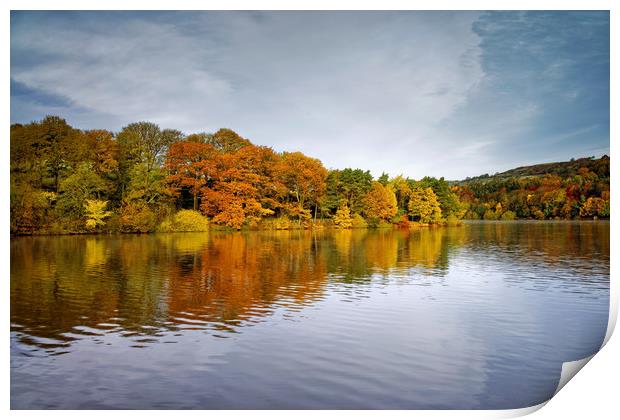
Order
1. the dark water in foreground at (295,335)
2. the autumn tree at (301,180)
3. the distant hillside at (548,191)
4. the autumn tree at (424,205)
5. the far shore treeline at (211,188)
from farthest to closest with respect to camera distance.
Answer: the autumn tree at (424,205)
the autumn tree at (301,180)
the distant hillside at (548,191)
the far shore treeline at (211,188)
the dark water in foreground at (295,335)

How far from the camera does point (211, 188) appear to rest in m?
27.5

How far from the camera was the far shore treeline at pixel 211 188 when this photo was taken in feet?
52.2

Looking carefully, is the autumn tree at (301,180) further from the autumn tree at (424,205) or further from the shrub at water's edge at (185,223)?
the autumn tree at (424,205)

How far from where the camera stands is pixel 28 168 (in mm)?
14258

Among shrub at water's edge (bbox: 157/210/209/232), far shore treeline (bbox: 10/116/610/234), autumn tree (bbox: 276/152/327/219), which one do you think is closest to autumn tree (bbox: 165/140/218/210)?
far shore treeline (bbox: 10/116/610/234)

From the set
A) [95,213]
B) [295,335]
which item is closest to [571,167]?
[295,335]

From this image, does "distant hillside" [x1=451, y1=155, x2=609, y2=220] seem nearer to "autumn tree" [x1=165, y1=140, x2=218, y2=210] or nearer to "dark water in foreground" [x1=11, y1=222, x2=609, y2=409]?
"dark water in foreground" [x1=11, y1=222, x2=609, y2=409]

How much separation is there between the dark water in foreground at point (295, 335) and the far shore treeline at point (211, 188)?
5.94 metres

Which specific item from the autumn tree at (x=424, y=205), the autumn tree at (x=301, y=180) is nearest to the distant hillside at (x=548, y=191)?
the autumn tree at (x=424, y=205)

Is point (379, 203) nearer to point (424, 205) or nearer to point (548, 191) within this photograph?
point (424, 205)

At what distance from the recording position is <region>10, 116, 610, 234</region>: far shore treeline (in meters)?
15.9

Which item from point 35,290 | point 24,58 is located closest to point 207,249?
point 35,290

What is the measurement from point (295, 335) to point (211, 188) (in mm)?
22891

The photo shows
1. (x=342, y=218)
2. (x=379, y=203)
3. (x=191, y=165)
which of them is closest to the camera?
(x=191, y=165)
